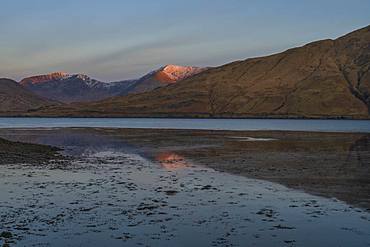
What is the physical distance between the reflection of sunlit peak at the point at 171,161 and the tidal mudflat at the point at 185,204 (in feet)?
0.75

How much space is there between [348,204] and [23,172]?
70.5ft

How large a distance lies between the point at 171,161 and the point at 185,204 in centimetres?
2037

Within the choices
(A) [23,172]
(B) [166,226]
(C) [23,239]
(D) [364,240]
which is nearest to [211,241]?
(B) [166,226]

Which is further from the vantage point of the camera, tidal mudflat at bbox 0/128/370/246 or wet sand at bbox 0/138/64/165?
wet sand at bbox 0/138/64/165

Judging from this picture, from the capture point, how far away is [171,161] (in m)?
43.2

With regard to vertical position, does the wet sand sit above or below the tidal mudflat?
above

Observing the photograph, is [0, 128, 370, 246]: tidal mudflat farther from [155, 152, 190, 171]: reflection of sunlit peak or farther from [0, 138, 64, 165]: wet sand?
[0, 138, 64, 165]: wet sand

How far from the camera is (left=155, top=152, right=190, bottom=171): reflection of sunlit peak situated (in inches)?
1548

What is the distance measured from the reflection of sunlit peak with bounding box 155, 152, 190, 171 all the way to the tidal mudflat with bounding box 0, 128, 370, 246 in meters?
0.23

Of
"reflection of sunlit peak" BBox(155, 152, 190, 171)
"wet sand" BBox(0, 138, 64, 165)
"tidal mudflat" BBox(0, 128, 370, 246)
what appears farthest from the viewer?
"wet sand" BBox(0, 138, 64, 165)

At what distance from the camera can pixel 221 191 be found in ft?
87.9

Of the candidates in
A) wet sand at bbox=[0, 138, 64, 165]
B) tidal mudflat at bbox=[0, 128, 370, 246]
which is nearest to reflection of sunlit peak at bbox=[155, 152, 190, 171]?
tidal mudflat at bbox=[0, 128, 370, 246]

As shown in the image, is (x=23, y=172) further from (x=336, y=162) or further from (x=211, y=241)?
(x=336, y=162)

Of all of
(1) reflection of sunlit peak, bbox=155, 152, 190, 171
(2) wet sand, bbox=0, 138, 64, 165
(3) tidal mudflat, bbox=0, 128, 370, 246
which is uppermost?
(2) wet sand, bbox=0, 138, 64, 165
